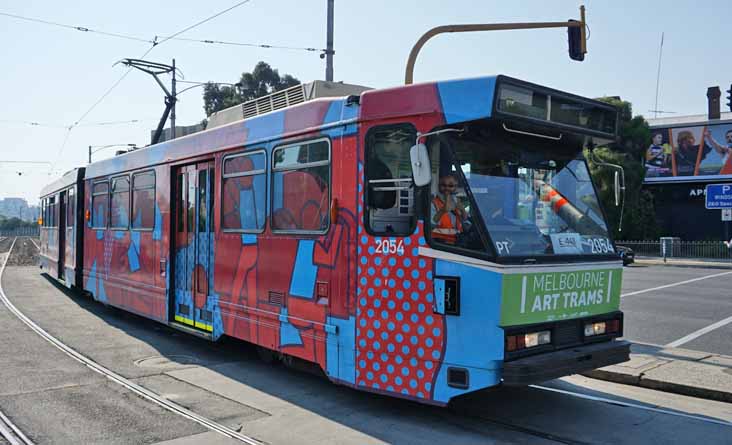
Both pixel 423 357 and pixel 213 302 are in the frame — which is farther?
pixel 213 302

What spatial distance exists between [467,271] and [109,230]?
969 cm

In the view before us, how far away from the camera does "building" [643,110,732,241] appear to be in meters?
39.8

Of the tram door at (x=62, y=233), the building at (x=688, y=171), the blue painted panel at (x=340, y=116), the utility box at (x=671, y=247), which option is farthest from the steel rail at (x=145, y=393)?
the building at (x=688, y=171)

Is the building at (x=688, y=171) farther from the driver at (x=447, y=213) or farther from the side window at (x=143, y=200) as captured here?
the driver at (x=447, y=213)

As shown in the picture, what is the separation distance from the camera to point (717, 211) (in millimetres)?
39781

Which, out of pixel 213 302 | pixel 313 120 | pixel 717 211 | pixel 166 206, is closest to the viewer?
pixel 313 120

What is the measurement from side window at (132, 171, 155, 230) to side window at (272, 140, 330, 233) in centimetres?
411

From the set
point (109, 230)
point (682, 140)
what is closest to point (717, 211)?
point (682, 140)

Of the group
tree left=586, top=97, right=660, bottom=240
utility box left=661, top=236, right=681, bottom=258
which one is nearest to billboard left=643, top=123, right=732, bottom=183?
tree left=586, top=97, right=660, bottom=240

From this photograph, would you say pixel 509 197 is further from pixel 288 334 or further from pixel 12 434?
pixel 12 434

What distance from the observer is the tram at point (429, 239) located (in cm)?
569

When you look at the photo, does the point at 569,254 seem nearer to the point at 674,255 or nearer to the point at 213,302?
the point at 213,302

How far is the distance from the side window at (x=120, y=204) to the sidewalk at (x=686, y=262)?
2733cm

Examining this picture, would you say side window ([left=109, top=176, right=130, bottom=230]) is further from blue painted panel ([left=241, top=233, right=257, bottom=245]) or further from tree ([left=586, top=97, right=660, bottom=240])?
tree ([left=586, top=97, right=660, bottom=240])
